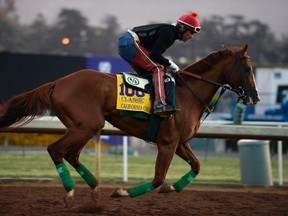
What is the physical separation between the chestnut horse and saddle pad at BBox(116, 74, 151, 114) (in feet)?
0.28

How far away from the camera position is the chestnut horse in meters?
7.21

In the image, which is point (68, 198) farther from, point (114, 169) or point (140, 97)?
point (114, 169)

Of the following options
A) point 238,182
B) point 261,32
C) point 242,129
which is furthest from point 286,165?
point 261,32

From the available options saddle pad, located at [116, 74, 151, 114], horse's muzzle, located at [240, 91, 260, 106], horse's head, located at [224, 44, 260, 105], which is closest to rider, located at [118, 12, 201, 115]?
saddle pad, located at [116, 74, 151, 114]

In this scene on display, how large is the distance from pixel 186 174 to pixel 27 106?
216cm

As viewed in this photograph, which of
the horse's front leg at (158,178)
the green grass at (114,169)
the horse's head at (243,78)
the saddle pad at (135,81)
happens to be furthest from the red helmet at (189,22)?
the green grass at (114,169)

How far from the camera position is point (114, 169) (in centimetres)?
1299

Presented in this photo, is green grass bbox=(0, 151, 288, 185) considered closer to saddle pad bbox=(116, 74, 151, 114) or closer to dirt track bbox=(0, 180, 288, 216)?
dirt track bbox=(0, 180, 288, 216)

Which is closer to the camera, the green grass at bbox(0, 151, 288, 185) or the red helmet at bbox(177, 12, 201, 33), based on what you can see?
the red helmet at bbox(177, 12, 201, 33)

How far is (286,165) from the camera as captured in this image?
15352mm

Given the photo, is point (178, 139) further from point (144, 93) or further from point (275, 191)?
point (275, 191)

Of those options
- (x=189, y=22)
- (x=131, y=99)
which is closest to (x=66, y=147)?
(x=131, y=99)

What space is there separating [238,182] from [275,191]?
1433mm

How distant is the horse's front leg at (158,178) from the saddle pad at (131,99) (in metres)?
0.52
